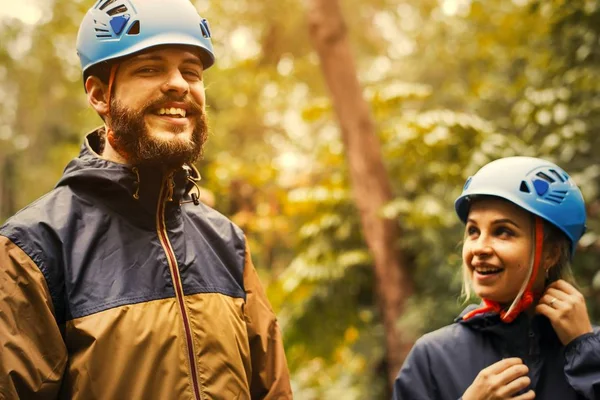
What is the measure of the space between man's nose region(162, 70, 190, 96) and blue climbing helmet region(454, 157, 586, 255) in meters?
1.22

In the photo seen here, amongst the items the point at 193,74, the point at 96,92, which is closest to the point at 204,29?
the point at 193,74

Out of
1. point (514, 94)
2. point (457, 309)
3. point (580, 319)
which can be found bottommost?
point (457, 309)

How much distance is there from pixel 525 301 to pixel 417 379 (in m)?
0.52

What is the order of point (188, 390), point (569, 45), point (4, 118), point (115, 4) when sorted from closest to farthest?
point (188, 390) < point (115, 4) < point (569, 45) < point (4, 118)

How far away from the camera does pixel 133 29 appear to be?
193 centimetres

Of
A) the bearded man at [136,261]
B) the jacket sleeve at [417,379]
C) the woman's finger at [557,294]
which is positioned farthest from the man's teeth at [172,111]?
the woman's finger at [557,294]

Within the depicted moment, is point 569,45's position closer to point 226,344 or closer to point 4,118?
point 226,344

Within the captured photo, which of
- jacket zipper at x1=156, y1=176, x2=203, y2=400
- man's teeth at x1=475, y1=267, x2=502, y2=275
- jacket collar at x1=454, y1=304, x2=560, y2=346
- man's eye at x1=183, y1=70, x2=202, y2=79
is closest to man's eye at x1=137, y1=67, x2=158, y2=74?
man's eye at x1=183, y1=70, x2=202, y2=79

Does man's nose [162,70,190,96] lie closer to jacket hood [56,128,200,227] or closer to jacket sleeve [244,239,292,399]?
jacket hood [56,128,200,227]

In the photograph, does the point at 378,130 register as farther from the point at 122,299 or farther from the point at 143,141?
the point at 122,299

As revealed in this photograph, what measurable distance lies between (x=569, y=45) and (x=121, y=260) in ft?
13.9

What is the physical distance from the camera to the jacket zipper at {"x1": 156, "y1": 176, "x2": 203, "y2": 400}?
1793mm

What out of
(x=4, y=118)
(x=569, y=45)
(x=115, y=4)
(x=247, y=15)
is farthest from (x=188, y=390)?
(x=4, y=118)

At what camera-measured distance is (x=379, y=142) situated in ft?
19.1
